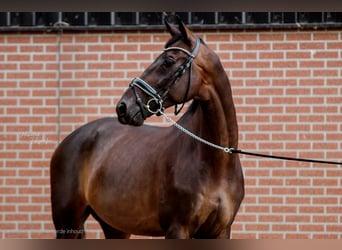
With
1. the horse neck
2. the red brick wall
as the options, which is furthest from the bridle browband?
the red brick wall

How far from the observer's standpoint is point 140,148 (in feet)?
11.3

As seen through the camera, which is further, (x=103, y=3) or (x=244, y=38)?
(x=244, y=38)

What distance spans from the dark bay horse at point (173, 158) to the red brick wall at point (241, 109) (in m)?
0.56

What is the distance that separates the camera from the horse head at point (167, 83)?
2854 millimetres

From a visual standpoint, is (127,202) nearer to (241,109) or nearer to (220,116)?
(220,116)

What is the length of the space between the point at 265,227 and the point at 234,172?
3.53 ft

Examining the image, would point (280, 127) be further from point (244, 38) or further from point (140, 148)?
point (140, 148)

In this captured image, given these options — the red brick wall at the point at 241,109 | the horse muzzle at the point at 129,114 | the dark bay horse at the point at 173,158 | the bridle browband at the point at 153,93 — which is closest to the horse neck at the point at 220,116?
the dark bay horse at the point at 173,158

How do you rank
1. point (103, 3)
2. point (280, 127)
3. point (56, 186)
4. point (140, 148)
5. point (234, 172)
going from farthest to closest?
1. point (280, 127)
2. point (56, 186)
3. point (140, 148)
4. point (234, 172)
5. point (103, 3)

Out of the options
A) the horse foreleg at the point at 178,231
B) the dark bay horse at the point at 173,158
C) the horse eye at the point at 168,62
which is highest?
the horse eye at the point at 168,62

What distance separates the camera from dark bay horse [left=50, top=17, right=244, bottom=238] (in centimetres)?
291

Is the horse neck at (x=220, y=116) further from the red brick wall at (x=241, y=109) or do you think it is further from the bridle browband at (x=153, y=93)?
the red brick wall at (x=241, y=109)

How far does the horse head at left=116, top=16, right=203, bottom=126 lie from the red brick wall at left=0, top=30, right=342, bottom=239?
1.12m

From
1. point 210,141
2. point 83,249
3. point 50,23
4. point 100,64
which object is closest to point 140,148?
point 210,141
